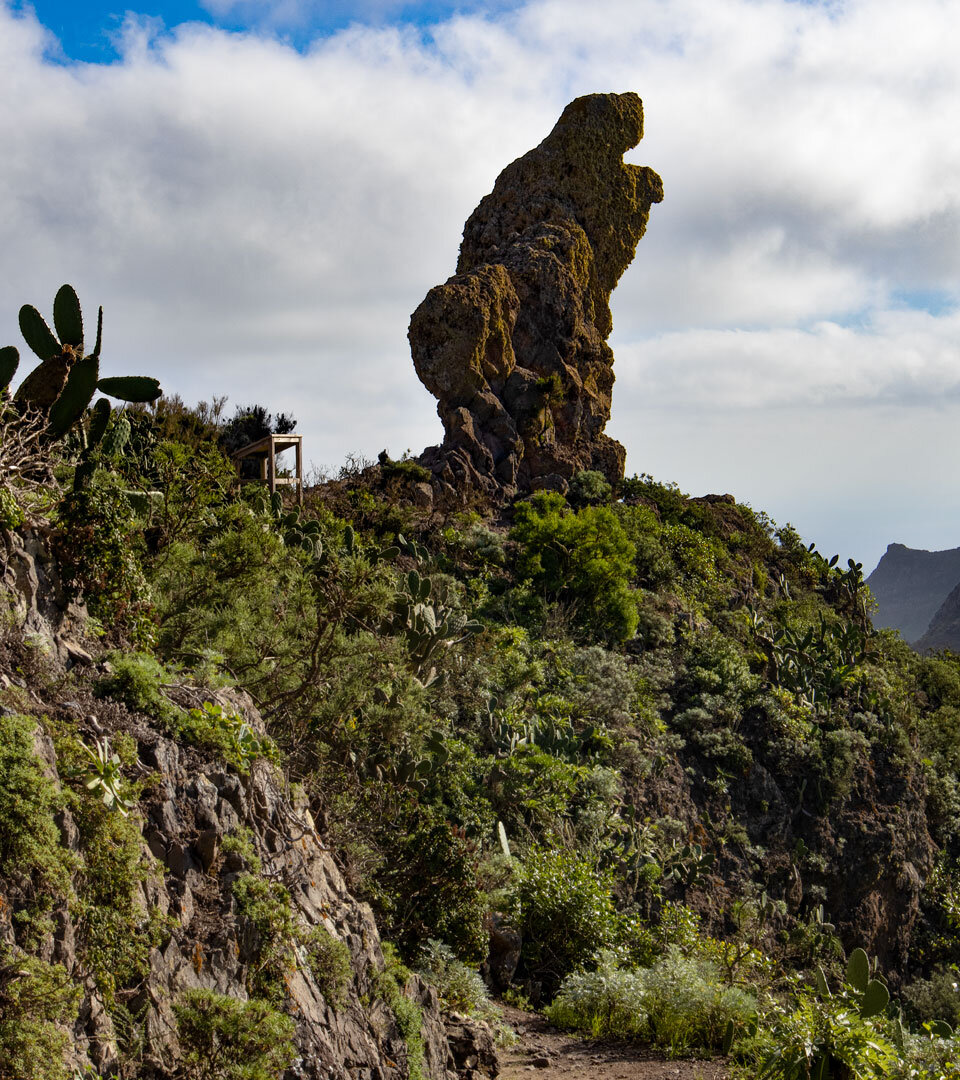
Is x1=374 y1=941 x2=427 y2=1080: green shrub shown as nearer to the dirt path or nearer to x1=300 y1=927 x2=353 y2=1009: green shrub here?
Answer: x1=300 y1=927 x2=353 y2=1009: green shrub

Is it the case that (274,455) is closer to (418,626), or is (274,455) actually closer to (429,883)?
(418,626)

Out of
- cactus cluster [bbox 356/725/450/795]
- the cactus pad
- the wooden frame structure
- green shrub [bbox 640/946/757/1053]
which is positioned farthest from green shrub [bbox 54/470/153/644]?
the wooden frame structure

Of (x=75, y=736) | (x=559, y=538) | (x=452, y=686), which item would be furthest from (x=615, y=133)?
(x=75, y=736)

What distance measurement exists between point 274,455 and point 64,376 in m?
9.13

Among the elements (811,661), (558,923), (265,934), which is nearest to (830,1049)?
(265,934)

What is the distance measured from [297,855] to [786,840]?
47.4 ft

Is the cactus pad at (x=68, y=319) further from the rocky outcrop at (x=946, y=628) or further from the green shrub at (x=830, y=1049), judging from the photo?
the rocky outcrop at (x=946, y=628)

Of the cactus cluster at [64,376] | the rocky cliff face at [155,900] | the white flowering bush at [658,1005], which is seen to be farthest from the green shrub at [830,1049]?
the cactus cluster at [64,376]

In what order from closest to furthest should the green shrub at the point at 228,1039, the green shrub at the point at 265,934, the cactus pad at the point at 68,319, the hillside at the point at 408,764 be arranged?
the green shrub at the point at 228,1039, the hillside at the point at 408,764, the green shrub at the point at 265,934, the cactus pad at the point at 68,319

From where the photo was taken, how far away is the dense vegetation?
20.1 ft

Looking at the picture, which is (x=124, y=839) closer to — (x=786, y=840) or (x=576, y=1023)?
(x=576, y=1023)

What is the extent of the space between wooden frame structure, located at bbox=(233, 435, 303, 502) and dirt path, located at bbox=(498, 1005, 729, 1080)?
10.9 m

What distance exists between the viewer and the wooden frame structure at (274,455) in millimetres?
17875

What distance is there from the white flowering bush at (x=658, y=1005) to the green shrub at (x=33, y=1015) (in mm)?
7057
